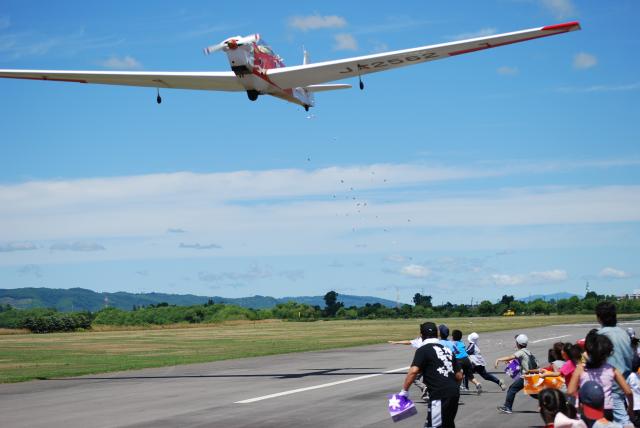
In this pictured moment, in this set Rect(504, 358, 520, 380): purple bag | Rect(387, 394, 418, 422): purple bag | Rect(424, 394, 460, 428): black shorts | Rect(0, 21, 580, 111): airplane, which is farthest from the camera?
Rect(0, 21, 580, 111): airplane

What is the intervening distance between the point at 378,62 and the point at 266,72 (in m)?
4.51

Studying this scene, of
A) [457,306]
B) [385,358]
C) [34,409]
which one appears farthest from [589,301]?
[34,409]

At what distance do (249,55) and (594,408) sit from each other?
26.4 m

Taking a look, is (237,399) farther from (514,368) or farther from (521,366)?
(521,366)

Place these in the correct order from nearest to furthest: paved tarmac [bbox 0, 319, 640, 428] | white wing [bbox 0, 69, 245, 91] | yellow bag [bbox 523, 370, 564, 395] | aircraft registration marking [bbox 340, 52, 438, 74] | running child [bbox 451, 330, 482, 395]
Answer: yellow bag [bbox 523, 370, 564, 395], paved tarmac [bbox 0, 319, 640, 428], running child [bbox 451, 330, 482, 395], aircraft registration marking [bbox 340, 52, 438, 74], white wing [bbox 0, 69, 245, 91]

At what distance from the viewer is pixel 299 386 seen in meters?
24.6

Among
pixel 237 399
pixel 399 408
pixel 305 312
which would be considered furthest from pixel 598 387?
pixel 305 312

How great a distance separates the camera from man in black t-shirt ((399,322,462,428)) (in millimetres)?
11203

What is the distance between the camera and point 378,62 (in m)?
34.3

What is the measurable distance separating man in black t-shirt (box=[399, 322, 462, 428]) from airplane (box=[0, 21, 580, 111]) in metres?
20.7

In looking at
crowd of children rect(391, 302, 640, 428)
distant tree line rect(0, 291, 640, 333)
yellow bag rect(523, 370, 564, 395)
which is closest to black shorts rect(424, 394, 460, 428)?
crowd of children rect(391, 302, 640, 428)

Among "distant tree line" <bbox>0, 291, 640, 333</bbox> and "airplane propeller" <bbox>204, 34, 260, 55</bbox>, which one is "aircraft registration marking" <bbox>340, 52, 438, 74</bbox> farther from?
"distant tree line" <bbox>0, 291, 640, 333</bbox>

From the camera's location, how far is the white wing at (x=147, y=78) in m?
36.1

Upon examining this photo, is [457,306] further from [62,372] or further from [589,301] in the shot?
[62,372]
